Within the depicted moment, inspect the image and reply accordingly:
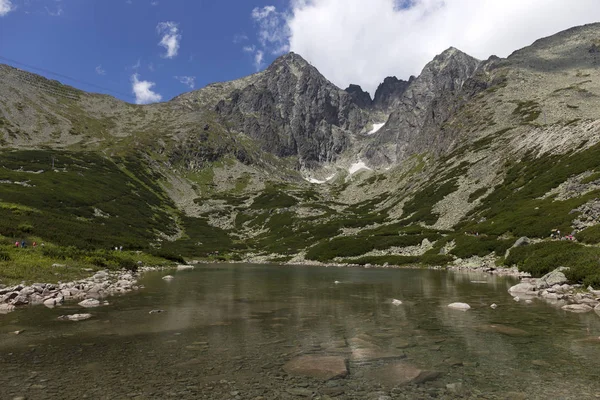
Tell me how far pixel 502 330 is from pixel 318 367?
A: 9.14m

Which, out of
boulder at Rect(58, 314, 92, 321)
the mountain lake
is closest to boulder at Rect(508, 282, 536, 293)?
the mountain lake

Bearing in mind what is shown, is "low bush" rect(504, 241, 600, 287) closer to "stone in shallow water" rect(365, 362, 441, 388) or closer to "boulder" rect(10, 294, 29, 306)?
"stone in shallow water" rect(365, 362, 441, 388)

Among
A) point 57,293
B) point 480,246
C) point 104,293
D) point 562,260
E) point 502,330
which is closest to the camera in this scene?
point 502,330

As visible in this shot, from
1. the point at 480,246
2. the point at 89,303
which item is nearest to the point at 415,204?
the point at 480,246

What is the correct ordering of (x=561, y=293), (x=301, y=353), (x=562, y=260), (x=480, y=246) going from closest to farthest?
(x=301, y=353)
(x=561, y=293)
(x=562, y=260)
(x=480, y=246)

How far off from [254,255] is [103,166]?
11776 cm

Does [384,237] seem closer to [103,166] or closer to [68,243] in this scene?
[68,243]

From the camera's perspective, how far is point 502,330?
50.1ft

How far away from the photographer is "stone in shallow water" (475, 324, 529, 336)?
14.7m

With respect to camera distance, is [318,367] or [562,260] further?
[562,260]

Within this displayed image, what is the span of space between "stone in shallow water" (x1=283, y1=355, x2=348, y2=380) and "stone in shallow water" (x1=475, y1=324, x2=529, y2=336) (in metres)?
7.58

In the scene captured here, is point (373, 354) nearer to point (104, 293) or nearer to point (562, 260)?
point (104, 293)

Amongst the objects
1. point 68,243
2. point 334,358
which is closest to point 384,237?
point 68,243

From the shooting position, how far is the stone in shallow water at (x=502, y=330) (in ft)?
48.3
